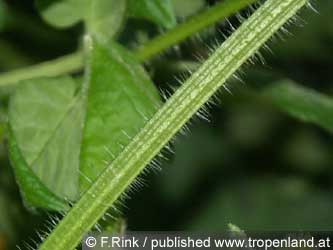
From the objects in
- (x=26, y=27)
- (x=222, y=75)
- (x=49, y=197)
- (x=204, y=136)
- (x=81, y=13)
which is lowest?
(x=49, y=197)

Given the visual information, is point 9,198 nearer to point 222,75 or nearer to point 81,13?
point 81,13

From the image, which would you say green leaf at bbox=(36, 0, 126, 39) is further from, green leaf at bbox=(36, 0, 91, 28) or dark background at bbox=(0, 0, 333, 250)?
dark background at bbox=(0, 0, 333, 250)

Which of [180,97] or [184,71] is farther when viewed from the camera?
[184,71]

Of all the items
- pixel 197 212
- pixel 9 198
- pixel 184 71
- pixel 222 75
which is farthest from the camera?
pixel 197 212

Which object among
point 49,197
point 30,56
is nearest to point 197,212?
point 30,56

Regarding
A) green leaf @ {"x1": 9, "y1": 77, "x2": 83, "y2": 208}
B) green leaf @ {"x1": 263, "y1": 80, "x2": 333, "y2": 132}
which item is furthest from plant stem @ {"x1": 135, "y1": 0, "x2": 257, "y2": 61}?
green leaf @ {"x1": 263, "y1": 80, "x2": 333, "y2": 132}
